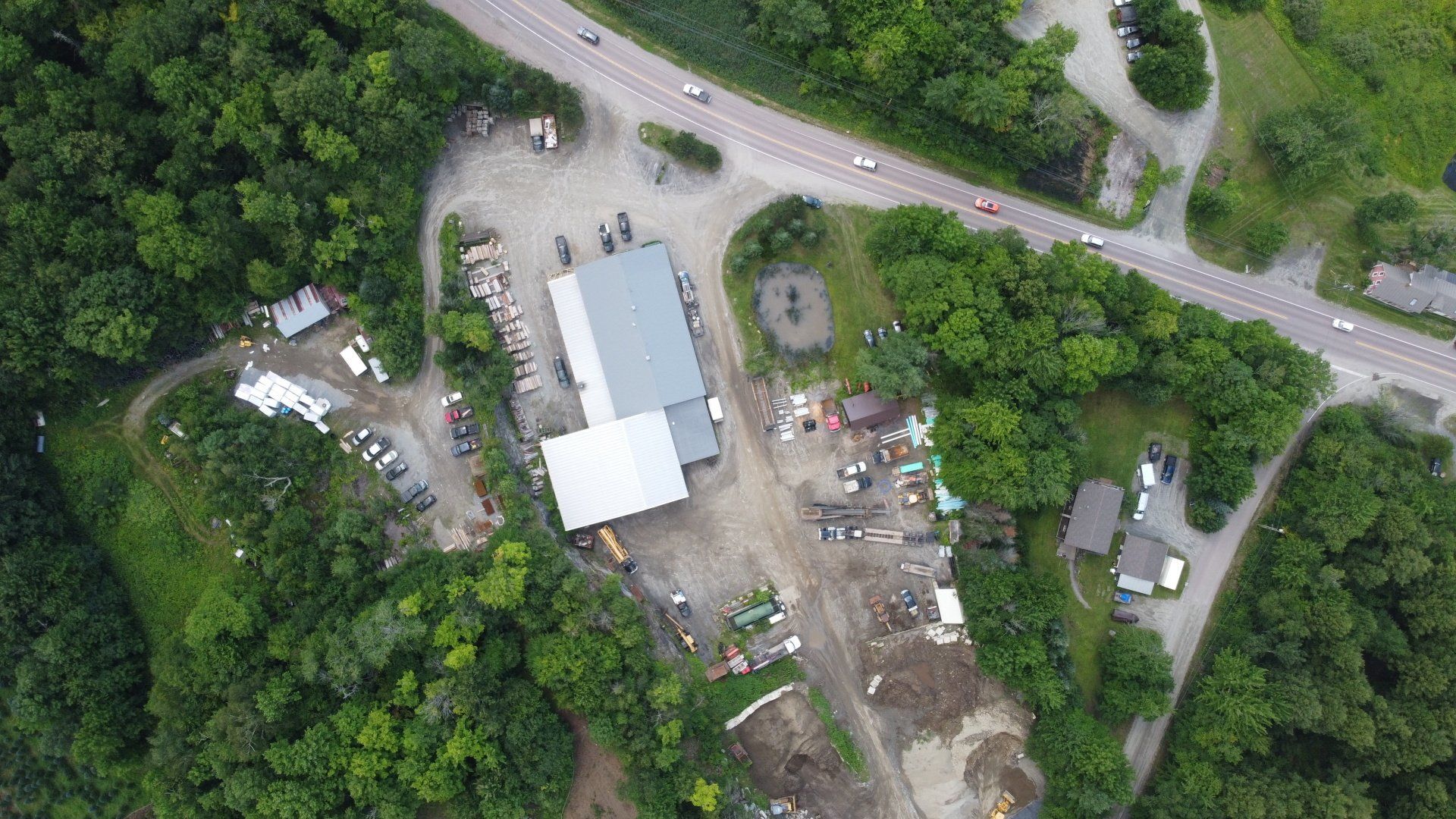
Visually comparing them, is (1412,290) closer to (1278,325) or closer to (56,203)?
(1278,325)

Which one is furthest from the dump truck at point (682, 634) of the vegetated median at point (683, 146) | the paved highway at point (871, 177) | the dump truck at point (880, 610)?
the paved highway at point (871, 177)

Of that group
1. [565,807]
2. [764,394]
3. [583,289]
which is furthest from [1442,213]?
[565,807]

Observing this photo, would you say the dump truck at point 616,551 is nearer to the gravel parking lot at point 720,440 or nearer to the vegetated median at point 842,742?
the gravel parking lot at point 720,440

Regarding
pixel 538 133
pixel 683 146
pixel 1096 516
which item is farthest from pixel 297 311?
pixel 1096 516

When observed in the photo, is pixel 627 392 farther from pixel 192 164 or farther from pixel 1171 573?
pixel 1171 573

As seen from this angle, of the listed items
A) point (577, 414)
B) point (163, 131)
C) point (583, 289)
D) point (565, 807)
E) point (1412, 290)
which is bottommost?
point (565, 807)

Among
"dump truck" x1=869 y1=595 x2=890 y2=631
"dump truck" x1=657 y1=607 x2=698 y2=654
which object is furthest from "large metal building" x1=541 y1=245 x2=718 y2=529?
"dump truck" x1=869 y1=595 x2=890 y2=631
